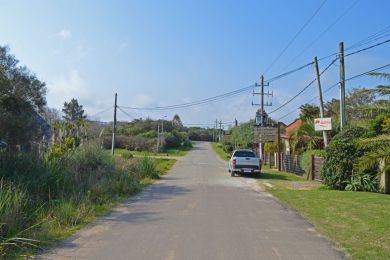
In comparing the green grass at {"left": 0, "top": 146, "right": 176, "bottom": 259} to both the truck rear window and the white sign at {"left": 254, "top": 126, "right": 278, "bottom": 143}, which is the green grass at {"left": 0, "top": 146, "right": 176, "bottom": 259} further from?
the white sign at {"left": 254, "top": 126, "right": 278, "bottom": 143}

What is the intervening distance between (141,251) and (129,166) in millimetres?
17759

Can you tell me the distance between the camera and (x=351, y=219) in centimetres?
1178

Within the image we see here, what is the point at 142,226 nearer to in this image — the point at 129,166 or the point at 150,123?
the point at 129,166

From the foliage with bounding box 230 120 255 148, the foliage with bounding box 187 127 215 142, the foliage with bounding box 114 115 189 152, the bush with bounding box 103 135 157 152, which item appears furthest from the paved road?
the foliage with bounding box 187 127 215 142

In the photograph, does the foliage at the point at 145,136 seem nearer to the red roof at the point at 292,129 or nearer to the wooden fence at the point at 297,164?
the red roof at the point at 292,129

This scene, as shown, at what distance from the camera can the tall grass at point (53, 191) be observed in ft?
29.9

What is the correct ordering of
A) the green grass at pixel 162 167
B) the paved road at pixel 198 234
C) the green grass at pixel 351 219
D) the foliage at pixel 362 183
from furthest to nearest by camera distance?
the green grass at pixel 162 167
the foliage at pixel 362 183
the green grass at pixel 351 219
the paved road at pixel 198 234

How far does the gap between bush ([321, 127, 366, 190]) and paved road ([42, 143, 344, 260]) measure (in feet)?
23.9

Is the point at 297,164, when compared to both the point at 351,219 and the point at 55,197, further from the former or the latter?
the point at 351,219

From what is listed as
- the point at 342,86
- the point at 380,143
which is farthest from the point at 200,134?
the point at 380,143

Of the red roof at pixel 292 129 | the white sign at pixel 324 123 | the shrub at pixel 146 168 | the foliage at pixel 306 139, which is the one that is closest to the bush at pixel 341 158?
the white sign at pixel 324 123

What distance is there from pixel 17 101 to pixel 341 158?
49.1 feet

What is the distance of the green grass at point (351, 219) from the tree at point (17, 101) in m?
11.9

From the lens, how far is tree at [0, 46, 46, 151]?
21953 mm
